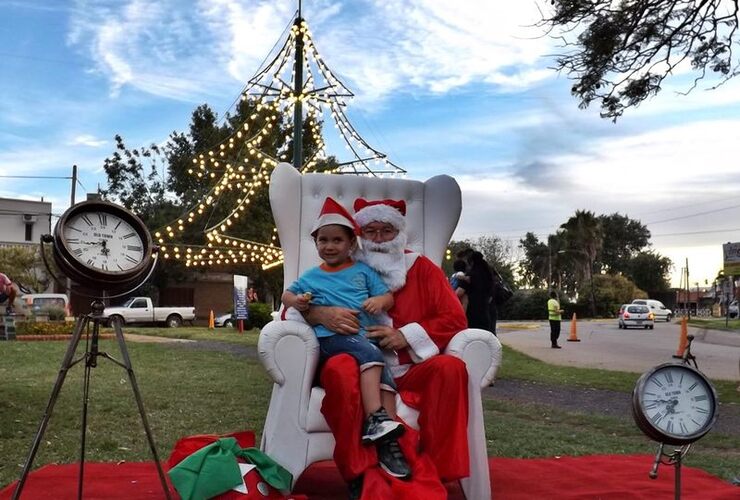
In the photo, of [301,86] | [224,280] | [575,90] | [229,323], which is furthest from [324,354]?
[224,280]

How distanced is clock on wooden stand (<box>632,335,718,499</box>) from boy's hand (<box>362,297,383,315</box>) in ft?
3.81

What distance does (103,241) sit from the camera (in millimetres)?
2783

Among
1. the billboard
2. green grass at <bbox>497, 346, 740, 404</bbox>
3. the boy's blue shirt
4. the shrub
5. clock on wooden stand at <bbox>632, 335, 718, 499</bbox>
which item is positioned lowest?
green grass at <bbox>497, 346, 740, 404</bbox>

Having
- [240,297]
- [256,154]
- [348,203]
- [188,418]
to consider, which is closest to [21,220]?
[240,297]

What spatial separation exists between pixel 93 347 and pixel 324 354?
38.2 inches

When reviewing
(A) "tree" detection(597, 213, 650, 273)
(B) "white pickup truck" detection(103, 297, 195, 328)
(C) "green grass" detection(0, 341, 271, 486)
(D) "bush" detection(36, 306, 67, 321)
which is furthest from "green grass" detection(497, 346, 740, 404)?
(A) "tree" detection(597, 213, 650, 273)

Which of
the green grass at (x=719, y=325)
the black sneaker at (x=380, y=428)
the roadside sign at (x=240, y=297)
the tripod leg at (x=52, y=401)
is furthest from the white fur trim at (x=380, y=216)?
the green grass at (x=719, y=325)

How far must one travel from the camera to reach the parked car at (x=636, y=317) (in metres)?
25.3

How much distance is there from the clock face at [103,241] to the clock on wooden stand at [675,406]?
205 centimetres

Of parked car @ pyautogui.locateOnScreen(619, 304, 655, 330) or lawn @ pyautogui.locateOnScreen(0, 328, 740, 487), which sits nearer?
lawn @ pyautogui.locateOnScreen(0, 328, 740, 487)

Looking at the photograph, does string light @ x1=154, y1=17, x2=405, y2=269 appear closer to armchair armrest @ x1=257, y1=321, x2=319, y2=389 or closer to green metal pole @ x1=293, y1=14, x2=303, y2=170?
green metal pole @ x1=293, y1=14, x2=303, y2=170

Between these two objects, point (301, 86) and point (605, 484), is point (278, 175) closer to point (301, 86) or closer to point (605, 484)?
point (605, 484)

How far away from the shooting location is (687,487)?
11.0 ft

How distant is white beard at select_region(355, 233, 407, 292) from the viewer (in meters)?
3.38
